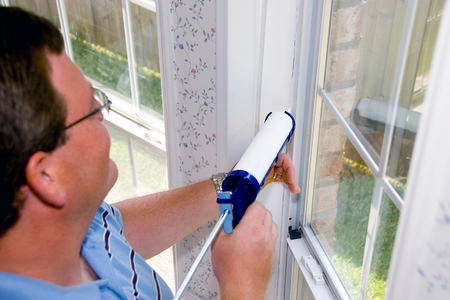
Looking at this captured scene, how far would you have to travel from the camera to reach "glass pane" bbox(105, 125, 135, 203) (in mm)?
2084

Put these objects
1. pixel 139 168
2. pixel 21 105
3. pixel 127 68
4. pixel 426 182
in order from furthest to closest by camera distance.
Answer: pixel 139 168, pixel 127 68, pixel 21 105, pixel 426 182

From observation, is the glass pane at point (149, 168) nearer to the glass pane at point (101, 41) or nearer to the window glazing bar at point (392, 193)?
Answer: the glass pane at point (101, 41)

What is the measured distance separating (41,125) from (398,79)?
550 mm

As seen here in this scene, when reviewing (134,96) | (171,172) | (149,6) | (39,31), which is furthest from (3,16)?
(134,96)

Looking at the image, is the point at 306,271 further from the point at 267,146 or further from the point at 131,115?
the point at 131,115

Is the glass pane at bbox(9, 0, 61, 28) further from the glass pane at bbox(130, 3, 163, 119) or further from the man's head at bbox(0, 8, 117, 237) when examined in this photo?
the man's head at bbox(0, 8, 117, 237)

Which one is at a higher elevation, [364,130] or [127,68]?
[364,130]

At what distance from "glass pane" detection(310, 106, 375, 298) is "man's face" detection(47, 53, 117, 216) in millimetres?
509

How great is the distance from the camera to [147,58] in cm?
171

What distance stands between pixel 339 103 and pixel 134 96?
131cm

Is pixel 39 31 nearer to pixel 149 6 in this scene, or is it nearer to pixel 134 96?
pixel 149 6

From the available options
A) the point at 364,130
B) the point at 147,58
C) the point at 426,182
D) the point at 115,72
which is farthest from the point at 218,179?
the point at 115,72

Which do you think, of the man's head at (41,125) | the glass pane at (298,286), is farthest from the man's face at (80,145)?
the glass pane at (298,286)

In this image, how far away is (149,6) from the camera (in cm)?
156
